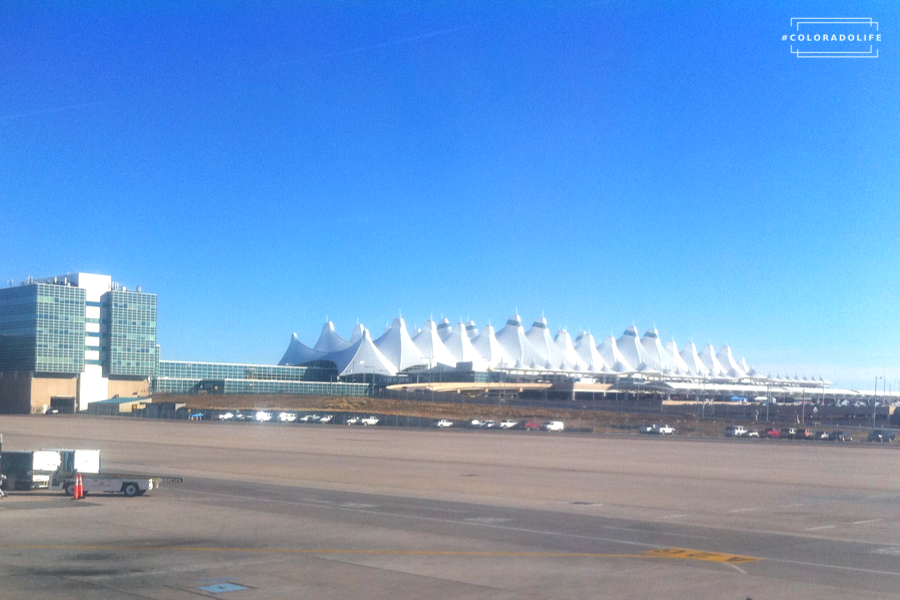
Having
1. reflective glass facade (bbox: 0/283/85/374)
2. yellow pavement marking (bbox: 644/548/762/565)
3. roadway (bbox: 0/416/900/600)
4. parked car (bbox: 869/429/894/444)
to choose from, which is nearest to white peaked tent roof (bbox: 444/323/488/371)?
reflective glass facade (bbox: 0/283/85/374)

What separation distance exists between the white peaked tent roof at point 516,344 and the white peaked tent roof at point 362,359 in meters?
32.8

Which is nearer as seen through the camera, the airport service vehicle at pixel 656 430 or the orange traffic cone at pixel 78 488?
the orange traffic cone at pixel 78 488

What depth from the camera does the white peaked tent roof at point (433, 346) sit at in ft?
594

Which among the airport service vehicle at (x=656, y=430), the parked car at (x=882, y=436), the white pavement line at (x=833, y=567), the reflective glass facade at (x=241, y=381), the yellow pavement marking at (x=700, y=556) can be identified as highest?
the reflective glass facade at (x=241, y=381)

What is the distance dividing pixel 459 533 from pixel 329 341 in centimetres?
15979

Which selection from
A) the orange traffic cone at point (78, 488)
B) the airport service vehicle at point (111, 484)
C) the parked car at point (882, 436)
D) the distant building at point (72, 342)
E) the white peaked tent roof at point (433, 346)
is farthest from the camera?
the white peaked tent roof at point (433, 346)

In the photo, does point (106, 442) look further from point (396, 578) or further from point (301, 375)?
point (301, 375)

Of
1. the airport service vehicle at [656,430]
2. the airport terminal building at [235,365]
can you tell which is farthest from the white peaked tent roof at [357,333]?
the airport service vehicle at [656,430]

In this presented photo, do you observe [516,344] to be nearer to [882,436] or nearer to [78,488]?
[882,436]

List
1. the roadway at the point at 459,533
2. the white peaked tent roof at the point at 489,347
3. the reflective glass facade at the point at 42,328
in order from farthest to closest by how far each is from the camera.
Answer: the white peaked tent roof at the point at 489,347 < the reflective glass facade at the point at 42,328 < the roadway at the point at 459,533

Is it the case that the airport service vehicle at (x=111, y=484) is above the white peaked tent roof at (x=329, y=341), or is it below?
below

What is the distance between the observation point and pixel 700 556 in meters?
17.1

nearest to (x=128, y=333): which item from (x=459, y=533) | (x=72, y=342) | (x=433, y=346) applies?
(x=72, y=342)

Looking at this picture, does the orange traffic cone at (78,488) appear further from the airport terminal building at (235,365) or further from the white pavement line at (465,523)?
the airport terminal building at (235,365)
